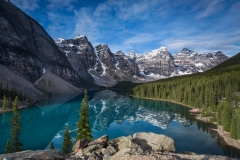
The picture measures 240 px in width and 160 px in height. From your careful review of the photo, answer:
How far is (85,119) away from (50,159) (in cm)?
2084

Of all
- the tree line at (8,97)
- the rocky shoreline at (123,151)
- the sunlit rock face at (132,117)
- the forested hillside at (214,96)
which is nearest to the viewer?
the rocky shoreline at (123,151)

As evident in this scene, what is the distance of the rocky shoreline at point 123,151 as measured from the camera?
14.3 meters

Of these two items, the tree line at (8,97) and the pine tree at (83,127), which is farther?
the tree line at (8,97)

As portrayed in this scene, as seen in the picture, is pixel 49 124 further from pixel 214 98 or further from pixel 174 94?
pixel 174 94

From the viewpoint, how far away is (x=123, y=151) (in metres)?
14.7

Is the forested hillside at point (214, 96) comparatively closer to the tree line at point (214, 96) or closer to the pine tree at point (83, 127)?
the tree line at point (214, 96)

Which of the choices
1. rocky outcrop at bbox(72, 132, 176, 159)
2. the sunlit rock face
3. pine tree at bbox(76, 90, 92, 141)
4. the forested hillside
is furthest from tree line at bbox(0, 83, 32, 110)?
the forested hillside

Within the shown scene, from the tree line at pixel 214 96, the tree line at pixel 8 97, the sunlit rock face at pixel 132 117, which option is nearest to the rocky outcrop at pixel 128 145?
the tree line at pixel 214 96

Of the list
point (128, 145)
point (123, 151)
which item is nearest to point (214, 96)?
point (128, 145)

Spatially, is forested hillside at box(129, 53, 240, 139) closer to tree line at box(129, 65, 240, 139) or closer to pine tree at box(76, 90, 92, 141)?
tree line at box(129, 65, 240, 139)

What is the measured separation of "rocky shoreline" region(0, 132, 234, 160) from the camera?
14.3 metres

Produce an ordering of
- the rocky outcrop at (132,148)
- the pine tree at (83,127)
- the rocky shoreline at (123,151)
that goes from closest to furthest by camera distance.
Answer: the rocky shoreline at (123,151) < the rocky outcrop at (132,148) < the pine tree at (83,127)

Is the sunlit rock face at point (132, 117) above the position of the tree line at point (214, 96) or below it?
below

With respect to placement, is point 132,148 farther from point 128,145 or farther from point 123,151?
point 128,145
